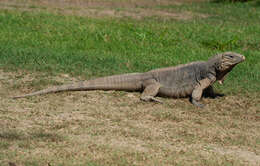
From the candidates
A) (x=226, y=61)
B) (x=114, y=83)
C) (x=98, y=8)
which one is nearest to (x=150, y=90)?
(x=114, y=83)

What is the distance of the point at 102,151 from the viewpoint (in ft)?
19.5

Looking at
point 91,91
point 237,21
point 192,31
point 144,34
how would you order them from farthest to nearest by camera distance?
point 237,21
point 192,31
point 144,34
point 91,91

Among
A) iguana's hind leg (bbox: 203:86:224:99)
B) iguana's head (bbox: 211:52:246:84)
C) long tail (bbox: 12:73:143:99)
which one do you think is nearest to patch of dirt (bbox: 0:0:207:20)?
long tail (bbox: 12:73:143:99)

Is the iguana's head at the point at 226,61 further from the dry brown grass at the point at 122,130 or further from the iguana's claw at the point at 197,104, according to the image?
the iguana's claw at the point at 197,104

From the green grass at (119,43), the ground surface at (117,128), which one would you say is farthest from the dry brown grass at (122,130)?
the green grass at (119,43)

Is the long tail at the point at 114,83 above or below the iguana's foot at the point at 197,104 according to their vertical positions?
above

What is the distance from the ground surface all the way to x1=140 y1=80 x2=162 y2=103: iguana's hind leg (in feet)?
0.44

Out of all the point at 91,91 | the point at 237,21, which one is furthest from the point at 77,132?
the point at 237,21

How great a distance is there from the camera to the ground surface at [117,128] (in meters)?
5.82

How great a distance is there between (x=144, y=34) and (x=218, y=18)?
4.90 metres

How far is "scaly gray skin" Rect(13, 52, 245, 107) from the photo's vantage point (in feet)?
27.9

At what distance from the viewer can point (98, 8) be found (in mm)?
17766

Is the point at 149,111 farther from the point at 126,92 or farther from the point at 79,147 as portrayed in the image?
the point at 79,147

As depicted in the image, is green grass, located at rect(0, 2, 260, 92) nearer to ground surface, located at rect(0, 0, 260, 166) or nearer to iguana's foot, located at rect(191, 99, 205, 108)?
ground surface, located at rect(0, 0, 260, 166)
